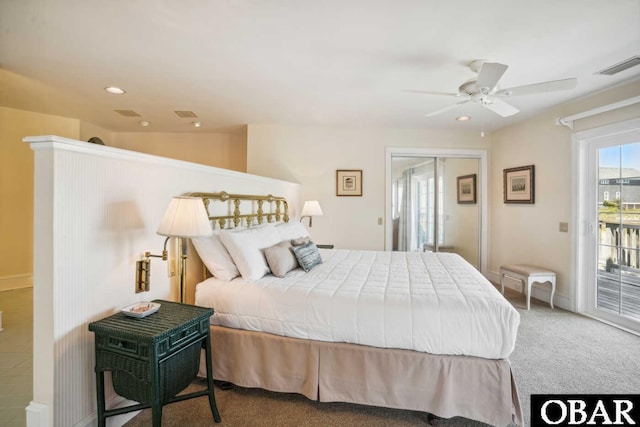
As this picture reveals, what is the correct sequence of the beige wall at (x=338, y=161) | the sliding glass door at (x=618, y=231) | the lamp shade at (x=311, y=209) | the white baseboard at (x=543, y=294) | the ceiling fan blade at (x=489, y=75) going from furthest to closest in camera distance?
the beige wall at (x=338, y=161) → the lamp shade at (x=311, y=209) → the white baseboard at (x=543, y=294) → the sliding glass door at (x=618, y=231) → the ceiling fan blade at (x=489, y=75)

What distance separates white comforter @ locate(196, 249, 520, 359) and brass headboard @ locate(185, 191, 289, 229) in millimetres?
730

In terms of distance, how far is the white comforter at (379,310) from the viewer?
1.65 metres

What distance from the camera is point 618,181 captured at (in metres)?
3.13

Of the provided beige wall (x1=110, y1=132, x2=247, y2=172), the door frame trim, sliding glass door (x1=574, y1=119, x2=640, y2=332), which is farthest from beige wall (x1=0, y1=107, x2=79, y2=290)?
sliding glass door (x1=574, y1=119, x2=640, y2=332)

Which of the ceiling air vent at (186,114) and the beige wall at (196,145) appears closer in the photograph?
the ceiling air vent at (186,114)

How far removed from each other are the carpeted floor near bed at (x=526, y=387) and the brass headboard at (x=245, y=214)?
4.51 feet

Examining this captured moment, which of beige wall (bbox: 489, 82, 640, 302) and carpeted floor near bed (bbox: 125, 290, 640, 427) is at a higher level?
beige wall (bbox: 489, 82, 640, 302)

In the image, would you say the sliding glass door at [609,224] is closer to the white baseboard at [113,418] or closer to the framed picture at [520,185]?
the framed picture at [520,185]

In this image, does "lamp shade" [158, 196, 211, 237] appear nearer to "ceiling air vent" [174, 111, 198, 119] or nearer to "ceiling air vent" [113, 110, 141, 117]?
"ceiling air vent" [174, 111, 198, 119]

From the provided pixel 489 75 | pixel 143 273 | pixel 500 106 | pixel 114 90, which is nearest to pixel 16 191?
pixel 114 90

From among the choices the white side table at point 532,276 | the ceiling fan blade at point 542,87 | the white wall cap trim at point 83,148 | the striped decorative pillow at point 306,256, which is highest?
the ceiling fan blade at point 542,87

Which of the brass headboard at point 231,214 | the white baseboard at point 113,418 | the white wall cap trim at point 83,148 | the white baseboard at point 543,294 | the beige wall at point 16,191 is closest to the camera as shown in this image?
the white wall cap trim at point 83,148

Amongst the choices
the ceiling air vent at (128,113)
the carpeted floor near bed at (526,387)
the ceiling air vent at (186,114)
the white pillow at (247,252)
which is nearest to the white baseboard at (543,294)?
the carpeted floor near bed at (526,387)

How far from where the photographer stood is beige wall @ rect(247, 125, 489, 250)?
4672mm
